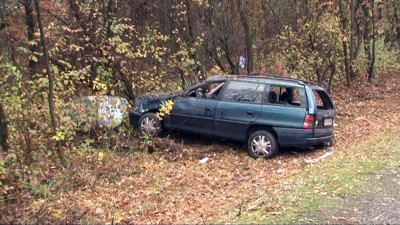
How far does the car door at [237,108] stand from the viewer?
10.9 meters

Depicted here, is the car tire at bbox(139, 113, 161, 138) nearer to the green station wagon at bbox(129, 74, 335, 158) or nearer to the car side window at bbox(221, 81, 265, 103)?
the green station wagon at bbox(129, 74, 335, 158)

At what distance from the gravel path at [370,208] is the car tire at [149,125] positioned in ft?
17.6

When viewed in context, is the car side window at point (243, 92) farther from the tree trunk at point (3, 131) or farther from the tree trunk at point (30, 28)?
the tree trunk at point (3, 131)

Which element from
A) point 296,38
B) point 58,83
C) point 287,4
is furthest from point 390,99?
point 58,83

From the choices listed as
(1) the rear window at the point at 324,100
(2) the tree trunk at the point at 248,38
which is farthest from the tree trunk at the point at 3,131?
(2) the tree trunk at the point at 248,38

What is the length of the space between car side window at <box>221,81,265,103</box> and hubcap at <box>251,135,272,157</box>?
850 millimetres

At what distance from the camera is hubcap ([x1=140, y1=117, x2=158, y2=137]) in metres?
11.6

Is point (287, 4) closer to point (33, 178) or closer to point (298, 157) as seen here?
point (298, 157)

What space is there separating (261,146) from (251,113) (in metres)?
0.76

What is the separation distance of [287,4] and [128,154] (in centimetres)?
1287

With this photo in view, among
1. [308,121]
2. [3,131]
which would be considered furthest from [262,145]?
[3,131]

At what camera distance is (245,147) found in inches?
453

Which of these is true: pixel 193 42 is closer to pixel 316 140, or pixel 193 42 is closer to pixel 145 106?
pixel 145 106

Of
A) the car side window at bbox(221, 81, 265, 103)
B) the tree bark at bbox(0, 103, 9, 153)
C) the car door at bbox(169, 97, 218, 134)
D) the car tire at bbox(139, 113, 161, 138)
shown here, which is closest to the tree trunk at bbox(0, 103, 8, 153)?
the tree bark at bbox(0, 103, 9, 153)
